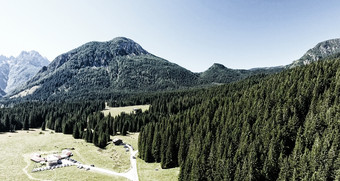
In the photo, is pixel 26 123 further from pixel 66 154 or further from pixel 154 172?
pixel 154 172

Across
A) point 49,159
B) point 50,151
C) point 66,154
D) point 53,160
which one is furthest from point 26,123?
point 53,160

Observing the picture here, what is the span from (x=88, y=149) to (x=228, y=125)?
7596 cm

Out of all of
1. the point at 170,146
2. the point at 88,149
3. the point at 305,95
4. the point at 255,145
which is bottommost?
the point at 88,149

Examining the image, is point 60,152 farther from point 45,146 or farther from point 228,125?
point 228,125

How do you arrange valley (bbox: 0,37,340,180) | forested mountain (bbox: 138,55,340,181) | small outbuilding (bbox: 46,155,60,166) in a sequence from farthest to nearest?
1. small outbuilding (bbox: 46,155,60,166)
2. valley (bbox: 0,37,340,180)
3. forested mountain (bbox: 138,55,340,181)

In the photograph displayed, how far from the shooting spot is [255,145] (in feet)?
217

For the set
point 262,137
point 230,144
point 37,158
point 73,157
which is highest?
point 262,137

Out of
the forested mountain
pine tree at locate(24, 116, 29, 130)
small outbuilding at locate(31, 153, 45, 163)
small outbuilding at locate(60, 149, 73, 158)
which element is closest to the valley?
the forested mountain

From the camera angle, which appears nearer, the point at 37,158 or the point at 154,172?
the point at 154,172

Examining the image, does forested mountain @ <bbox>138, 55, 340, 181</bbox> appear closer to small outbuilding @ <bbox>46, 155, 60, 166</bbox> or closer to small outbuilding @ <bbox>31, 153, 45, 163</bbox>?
small outbuilding @ <bbox>46, 155, 60, 166</bbox>

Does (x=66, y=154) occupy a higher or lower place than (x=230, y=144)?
lower

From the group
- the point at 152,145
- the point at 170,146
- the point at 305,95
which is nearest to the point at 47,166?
the point at 152,145

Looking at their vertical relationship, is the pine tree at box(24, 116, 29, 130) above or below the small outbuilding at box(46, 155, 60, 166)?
above

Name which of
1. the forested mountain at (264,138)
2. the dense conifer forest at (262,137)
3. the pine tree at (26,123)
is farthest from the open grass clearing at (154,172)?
the pine tree at (26,123)
